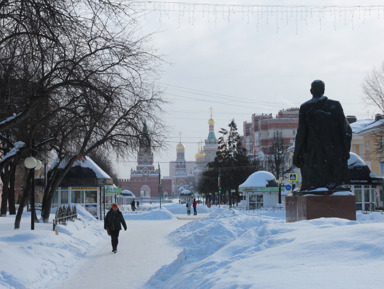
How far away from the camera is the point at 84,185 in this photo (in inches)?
1382

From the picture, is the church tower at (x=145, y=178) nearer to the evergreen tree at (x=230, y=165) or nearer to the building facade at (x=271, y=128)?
the building facade at (x=271, y=128)

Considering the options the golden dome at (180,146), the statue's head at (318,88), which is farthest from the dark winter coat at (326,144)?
the golden dome at (180,146)

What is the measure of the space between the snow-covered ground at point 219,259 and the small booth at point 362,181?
20.8 meters

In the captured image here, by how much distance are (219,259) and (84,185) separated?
27885 millimetres

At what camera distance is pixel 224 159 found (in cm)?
7662

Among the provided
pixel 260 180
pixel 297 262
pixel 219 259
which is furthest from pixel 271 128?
pixel 297 262

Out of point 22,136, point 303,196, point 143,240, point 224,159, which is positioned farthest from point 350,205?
point 224,159

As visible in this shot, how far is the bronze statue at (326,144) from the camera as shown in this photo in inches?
475

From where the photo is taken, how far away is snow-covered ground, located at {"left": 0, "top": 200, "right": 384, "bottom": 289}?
17.4 feet

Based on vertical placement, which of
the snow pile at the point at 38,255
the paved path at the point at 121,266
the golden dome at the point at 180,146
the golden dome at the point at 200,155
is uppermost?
the golden dome at the point at 180,146

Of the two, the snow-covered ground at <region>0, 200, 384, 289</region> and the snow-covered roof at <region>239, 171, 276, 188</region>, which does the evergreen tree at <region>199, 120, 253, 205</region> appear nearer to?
the snow-covered roof at <region>239, 171, 276, 188</region>

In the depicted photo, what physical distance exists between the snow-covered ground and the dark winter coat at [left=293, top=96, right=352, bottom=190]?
1682 millimetres

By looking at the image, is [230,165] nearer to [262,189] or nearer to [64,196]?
[262,189]

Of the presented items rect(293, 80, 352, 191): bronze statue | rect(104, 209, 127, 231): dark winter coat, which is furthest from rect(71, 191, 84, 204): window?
rect(293, 80, 352, 191): bronze statue
